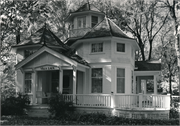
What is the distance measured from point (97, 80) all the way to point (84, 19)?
7833 millimetres

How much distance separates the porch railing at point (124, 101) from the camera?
15.9 meters

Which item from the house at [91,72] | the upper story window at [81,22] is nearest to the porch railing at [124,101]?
the house at [91,72]

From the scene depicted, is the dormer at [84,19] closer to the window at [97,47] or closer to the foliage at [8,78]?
the window at [97,47]

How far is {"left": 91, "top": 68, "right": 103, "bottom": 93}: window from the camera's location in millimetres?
19516

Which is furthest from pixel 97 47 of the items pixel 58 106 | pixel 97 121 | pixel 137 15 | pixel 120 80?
pixel 137 15

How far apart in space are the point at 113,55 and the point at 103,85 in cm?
251

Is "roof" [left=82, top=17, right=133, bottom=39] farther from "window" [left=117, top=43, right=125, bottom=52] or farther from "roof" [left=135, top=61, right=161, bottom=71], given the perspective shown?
"roof" [left=135, top=61, right=161, bottom=71]

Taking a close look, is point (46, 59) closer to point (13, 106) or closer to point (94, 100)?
point (13, 106)

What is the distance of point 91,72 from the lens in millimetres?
19812

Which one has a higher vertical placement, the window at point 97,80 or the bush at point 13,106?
the window at point 97,80

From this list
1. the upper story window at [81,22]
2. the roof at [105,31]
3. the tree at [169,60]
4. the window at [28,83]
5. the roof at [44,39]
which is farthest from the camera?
the tree at [169,60]

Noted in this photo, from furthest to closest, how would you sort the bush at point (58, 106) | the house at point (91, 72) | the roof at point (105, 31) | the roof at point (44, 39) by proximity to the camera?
1. the roof at point (44, 39)
2. the roof at point (105, 31)
3. the house at point (91, 72)
4. the bush at point (58, 106)

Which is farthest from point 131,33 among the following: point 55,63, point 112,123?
point 112,123

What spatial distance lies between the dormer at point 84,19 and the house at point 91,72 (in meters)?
0.92
